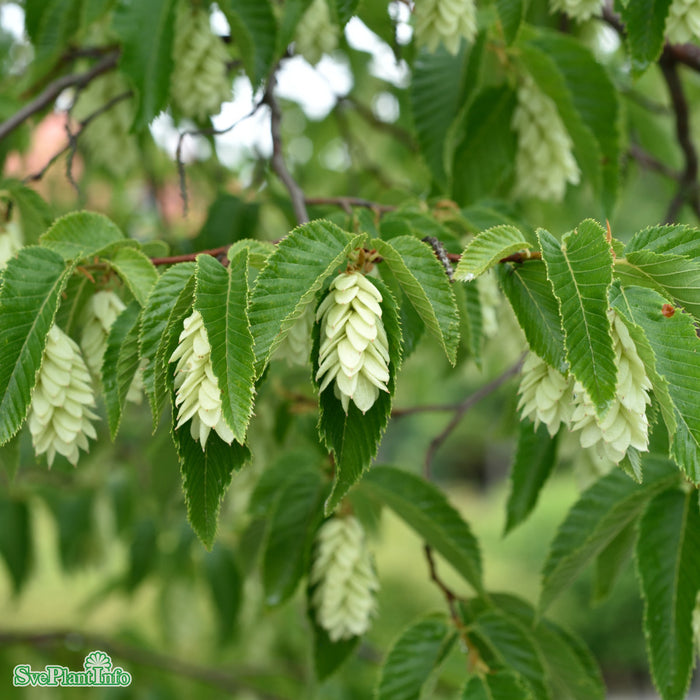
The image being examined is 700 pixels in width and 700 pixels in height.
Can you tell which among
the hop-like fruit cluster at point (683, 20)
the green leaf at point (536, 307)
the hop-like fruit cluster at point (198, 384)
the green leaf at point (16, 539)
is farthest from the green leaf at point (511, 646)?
the green leaf at point (16, 539)

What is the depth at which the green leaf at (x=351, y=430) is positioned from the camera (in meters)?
0.92

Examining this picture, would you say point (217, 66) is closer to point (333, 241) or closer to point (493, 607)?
point (333, 241)

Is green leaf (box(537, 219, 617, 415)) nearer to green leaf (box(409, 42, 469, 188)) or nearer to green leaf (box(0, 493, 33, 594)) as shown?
green leaf (box(409, 42, 469, 188))

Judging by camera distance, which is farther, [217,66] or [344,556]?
[217,66]

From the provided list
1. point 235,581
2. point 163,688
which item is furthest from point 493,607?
point 163,688

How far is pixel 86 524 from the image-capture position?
2750mm

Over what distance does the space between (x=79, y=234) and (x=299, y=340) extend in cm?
42

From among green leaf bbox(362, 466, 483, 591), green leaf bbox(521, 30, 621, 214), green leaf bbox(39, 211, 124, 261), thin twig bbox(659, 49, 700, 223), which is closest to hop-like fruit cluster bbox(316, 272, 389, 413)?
green leaf bbox(39, 211, 124, 261)

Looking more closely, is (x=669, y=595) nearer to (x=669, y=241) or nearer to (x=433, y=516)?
(x=433, y=516)

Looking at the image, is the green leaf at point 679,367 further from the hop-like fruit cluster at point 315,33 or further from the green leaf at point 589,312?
the hop-like fruit cluster at point 315,33

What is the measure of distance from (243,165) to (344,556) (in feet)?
9.74

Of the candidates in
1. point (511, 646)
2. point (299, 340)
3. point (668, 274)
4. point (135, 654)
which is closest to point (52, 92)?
point (299, 340)

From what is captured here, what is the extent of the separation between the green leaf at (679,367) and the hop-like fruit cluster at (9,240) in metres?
1.01

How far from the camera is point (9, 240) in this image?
137 cm
